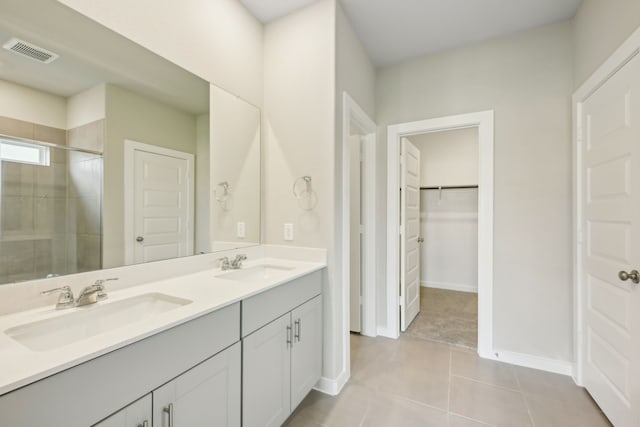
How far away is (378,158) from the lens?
2830 mm

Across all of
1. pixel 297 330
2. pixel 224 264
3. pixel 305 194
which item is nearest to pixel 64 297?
pixel 224 264

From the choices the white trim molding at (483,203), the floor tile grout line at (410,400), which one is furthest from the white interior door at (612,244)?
the floor tile grout line at (410,400)

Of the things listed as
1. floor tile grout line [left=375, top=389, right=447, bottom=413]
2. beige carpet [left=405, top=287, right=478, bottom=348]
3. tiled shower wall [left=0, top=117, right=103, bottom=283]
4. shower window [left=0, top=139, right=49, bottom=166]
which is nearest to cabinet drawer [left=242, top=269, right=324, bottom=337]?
tiled shower wall [left=0, top=117, right=103, bottom=283]

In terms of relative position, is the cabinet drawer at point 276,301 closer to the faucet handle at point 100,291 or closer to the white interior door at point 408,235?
the faucet handle at point 100,291

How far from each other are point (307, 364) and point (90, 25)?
2085mm

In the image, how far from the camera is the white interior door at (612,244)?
1.43m

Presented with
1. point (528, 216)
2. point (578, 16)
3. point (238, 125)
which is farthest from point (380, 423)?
point (578, 16)

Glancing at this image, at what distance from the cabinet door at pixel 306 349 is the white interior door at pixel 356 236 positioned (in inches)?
40.9

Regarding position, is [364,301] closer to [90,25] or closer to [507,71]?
[507,71]

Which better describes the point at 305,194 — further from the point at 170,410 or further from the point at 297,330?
the point at 170,410

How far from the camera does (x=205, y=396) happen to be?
1.07 m

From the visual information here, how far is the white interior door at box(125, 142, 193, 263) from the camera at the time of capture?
1386 mm

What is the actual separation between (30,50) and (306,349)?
1926mm

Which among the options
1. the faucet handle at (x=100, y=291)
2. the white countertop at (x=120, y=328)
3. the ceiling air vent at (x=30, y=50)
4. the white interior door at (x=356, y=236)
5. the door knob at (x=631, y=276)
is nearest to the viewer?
the white countertop at (x=120, y=328)
